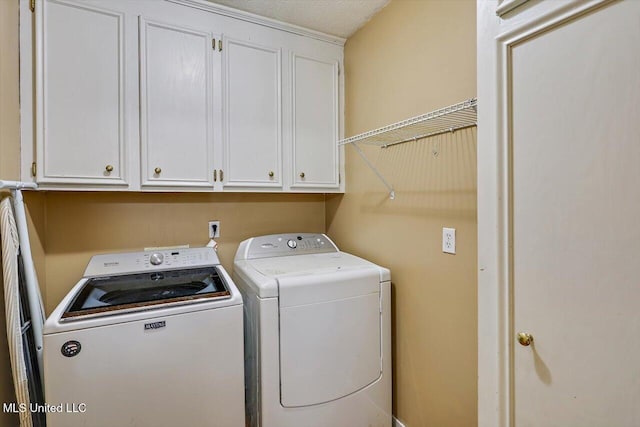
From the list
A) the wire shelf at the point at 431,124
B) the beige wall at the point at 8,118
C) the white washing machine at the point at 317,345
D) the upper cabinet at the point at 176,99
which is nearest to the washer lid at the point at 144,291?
the white washing machine at the point at 317,345

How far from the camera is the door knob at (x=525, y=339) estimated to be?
31.9 inches

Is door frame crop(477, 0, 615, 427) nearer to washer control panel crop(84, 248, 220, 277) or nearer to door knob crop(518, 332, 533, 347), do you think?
door knob crop(518, 332, 533, 347)

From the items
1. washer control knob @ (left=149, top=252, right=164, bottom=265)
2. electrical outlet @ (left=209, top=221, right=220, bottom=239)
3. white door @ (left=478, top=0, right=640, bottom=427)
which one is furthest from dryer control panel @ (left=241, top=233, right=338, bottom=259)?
white door @ (left=478, top=0, right=640, bottom=427)

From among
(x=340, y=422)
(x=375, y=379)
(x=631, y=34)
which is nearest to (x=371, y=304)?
(x=375, y=379)

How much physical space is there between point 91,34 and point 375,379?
7.42 ft

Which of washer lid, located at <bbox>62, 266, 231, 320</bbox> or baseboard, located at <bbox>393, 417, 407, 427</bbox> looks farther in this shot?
baseboard, located at <bbox>393, 417, 407, 427</bbox>

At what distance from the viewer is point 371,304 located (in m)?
1.58

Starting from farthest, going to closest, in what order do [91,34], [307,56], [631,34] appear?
[307,56] → [91,34] → [631,34]

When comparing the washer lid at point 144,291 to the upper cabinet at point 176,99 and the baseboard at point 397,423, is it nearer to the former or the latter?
the upper cabinet at point 176,99

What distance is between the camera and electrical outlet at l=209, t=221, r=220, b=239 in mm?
2062

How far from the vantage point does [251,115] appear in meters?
1.87

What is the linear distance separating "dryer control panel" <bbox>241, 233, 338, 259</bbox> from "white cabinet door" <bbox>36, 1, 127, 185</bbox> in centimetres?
81

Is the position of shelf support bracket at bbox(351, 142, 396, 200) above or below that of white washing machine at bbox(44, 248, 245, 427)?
above

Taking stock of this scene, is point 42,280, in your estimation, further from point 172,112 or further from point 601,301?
point 601,301
